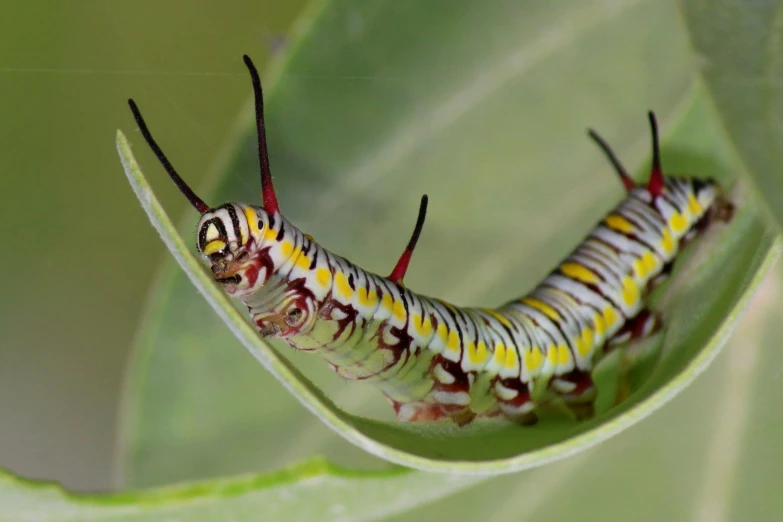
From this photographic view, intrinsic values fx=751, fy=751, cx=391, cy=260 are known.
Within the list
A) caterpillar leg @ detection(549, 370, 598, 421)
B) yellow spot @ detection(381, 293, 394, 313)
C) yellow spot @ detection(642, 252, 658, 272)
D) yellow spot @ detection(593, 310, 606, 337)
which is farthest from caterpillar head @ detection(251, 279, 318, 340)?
yellow spot @ detection(642, 252, 658, 272)

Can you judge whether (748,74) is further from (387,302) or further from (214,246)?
(214,246)

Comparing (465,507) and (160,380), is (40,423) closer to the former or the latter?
(160,380)

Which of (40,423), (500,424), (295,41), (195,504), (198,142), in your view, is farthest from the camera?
(40,423)

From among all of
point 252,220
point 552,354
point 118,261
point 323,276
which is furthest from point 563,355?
point 118,261

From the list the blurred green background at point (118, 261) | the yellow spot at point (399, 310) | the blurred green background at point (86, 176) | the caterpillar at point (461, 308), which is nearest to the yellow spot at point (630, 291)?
the caterpillar at point (461, 308)

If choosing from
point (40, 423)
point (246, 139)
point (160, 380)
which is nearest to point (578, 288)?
point (246, 139)
